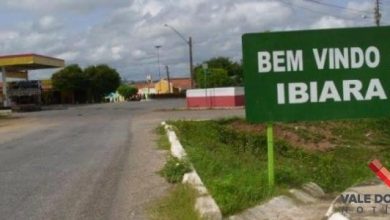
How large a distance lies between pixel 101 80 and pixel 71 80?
10766 mm

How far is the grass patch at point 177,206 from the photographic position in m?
7.89

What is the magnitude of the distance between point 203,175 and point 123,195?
137 centimetres

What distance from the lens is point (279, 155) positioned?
1969 centimetres

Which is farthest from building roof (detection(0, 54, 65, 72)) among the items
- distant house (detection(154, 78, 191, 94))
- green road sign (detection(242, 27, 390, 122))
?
green road sign (detection(242, 27, 390, 122))

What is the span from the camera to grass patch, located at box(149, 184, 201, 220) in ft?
25.9

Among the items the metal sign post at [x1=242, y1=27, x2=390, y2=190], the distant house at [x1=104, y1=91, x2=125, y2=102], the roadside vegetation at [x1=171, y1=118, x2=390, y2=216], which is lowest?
the roadside vegetation at [x1=171, y1=118, x2=390, y2=216]

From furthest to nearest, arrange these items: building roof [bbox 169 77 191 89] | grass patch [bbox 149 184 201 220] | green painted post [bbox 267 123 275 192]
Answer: building roof [bbox 169 77 191 89] → green painted post [bbox 267 123 275 192] → grass patch [bbox 149 184 201 220]

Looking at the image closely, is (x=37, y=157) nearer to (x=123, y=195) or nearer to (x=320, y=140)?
(x=123, y=195)

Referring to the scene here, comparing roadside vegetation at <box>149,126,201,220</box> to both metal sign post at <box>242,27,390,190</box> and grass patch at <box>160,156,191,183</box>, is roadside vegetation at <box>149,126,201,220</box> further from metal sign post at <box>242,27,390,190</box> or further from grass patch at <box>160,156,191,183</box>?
metal sign post at <box>242,27,390,190</box>

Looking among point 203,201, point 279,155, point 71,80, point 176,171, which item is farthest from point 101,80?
point 203,201

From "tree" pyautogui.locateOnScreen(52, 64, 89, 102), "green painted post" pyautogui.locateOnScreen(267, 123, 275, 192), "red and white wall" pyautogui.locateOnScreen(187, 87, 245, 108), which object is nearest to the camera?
"green painted post" pyautogui.locateOnScreen(267, 123, 275, 192)

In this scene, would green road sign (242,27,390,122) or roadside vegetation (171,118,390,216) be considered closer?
green road sign (242,27,390,122)

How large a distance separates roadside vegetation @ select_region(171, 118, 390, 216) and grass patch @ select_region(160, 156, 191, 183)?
0.24m

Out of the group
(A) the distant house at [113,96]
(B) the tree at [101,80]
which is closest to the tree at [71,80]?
(B) the tree at [101,80]
